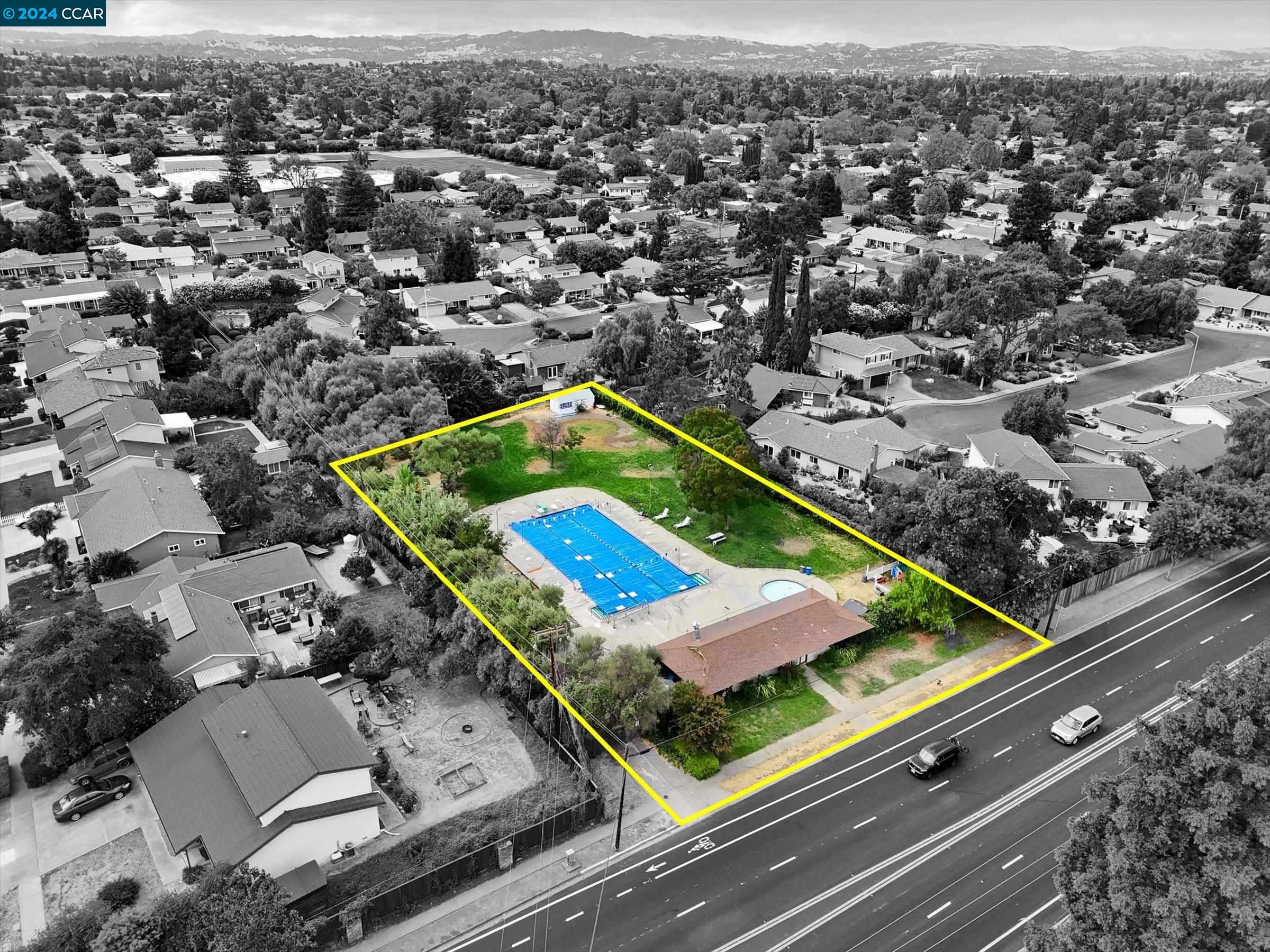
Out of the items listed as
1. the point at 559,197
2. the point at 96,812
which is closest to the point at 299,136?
the point at 559,197

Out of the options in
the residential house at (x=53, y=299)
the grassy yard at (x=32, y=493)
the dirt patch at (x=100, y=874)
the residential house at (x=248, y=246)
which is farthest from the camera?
Result: the residential house at (x=248, y=246)

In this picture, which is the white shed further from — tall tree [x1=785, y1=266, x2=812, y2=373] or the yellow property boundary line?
tall tree [x1=785, y1=266, x2=812, y2=373]

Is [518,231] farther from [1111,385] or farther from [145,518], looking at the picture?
[145,518]

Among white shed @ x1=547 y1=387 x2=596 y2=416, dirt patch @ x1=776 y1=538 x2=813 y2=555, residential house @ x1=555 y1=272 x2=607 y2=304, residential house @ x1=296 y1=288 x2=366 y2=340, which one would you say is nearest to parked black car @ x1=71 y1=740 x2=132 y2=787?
dirt patch @ x1=776 y1=538 x2=813 y2=555

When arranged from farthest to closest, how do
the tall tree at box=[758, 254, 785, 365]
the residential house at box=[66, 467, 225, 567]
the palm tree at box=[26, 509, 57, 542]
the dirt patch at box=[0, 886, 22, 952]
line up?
the tall tree at box=[758, 254, 785, 365] < the palm tree at box=[26, 509, 57, 542] < the residential house at box=[66, 467, 225, 567] < the dirt patch at box=[0, 886, 22, 952]

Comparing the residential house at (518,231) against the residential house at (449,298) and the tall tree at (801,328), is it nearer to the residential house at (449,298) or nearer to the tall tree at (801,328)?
the residential house at (449,298)

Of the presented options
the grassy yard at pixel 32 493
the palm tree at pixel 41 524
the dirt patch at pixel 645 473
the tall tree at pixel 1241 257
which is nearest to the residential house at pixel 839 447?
the dirt patch at pixel 645 473
